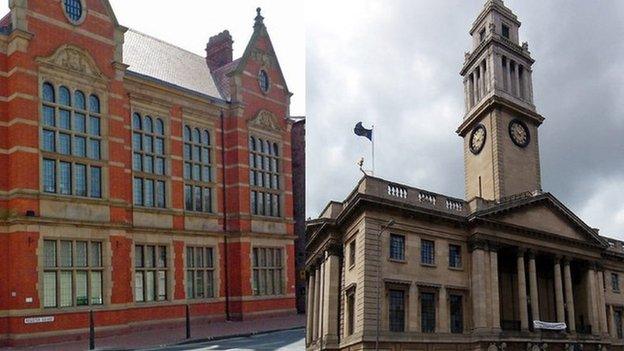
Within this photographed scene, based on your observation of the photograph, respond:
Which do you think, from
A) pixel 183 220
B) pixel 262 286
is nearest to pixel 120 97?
pixel 183 220

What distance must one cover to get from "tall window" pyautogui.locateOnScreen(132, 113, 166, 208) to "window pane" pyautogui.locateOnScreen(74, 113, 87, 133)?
8.14ft

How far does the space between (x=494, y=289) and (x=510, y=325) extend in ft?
4.85

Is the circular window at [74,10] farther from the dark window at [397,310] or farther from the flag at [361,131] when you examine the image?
the flag at [361,131]

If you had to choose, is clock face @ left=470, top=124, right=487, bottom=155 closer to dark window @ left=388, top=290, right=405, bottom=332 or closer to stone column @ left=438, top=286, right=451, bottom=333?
dark window @ left=388, top=290, right=405, bottom=332

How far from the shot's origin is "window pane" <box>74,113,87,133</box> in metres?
20.4

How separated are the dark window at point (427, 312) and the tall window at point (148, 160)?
9.65 m

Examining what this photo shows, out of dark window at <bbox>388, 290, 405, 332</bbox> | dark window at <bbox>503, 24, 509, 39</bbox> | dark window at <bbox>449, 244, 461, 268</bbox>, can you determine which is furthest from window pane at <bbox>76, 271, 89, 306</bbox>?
dark window at <bbox>503, 24, 509, 39</bbox>

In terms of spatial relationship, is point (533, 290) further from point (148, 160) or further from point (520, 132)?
point (148, 160)

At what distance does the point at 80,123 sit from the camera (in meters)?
20.8

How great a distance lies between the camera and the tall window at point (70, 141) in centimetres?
1978

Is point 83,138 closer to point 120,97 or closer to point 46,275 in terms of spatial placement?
point 120,97

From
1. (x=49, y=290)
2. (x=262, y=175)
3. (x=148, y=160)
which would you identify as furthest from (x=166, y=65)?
(x=49, y=290)

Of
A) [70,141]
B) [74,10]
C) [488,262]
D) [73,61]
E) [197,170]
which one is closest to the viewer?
[70,141]

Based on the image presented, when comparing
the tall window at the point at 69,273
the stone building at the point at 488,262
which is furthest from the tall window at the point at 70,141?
the stone building at the point at 488,262
